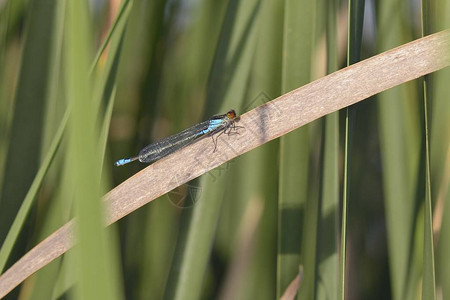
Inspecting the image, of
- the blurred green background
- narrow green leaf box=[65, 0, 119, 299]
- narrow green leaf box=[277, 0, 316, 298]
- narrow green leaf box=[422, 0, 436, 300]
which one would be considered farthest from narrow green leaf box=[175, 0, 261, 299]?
narrow green leaf box=[65, 0, 119, 299]

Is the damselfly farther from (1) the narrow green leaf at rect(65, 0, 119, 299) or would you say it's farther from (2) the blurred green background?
(1) the narrow green leaf at rect(65, 0, 119, 299)

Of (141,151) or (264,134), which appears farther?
(141,151)

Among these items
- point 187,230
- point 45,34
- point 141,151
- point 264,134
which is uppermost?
point 45,34

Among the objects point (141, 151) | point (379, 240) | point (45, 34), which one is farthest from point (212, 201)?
point (379, 240)

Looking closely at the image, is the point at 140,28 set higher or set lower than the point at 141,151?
higher

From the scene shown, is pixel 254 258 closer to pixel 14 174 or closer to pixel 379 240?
pixel 379 240

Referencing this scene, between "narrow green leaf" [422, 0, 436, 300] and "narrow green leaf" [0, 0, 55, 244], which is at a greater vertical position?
"narrow green leaf" [0, 0, 55, 244]
